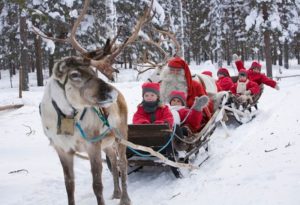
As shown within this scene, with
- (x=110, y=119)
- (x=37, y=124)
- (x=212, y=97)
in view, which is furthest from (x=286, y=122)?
(x=37, y=124)

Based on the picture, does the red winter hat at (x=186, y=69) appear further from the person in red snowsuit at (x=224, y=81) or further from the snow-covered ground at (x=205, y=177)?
the person in red snowsuit at (x=224, y=81)

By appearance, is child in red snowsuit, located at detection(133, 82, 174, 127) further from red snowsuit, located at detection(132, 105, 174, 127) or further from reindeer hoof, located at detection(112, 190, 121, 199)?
reindeer hoof, located at detection(112, 190, 121, 199)

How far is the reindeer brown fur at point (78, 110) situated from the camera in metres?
3.92

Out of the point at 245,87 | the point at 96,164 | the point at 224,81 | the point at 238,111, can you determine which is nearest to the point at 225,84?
the point at 224,81

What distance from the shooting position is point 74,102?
13.2 feet

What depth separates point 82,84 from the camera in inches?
155

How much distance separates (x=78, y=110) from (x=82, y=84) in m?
Answer: 0.46

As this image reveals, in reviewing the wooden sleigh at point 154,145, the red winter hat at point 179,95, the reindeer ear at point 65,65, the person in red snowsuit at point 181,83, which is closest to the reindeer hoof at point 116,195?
the wooden sleigh at point 154,145

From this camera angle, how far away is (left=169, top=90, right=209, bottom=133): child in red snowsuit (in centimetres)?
706

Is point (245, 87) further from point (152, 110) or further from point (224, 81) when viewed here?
point (152, 110)

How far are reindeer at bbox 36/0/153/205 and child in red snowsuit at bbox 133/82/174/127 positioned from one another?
1.36m

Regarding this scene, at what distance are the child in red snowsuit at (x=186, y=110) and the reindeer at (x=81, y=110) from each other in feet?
7.70

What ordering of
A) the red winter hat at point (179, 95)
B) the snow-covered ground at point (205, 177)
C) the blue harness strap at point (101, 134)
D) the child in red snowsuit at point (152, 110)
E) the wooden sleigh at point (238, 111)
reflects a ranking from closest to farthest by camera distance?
1. the blue harness strap at point (101, 134)
2. the snow-covered ground at point (205, 177)
3. the child in red snowsuit at point (152, 110)
4. the red winter hat at point (179, 95)
5. the wooden sleigh at point (238, 111)

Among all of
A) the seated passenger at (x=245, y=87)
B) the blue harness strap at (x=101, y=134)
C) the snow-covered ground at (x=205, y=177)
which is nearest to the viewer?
the blue harness strap at (x=101, y=134)
